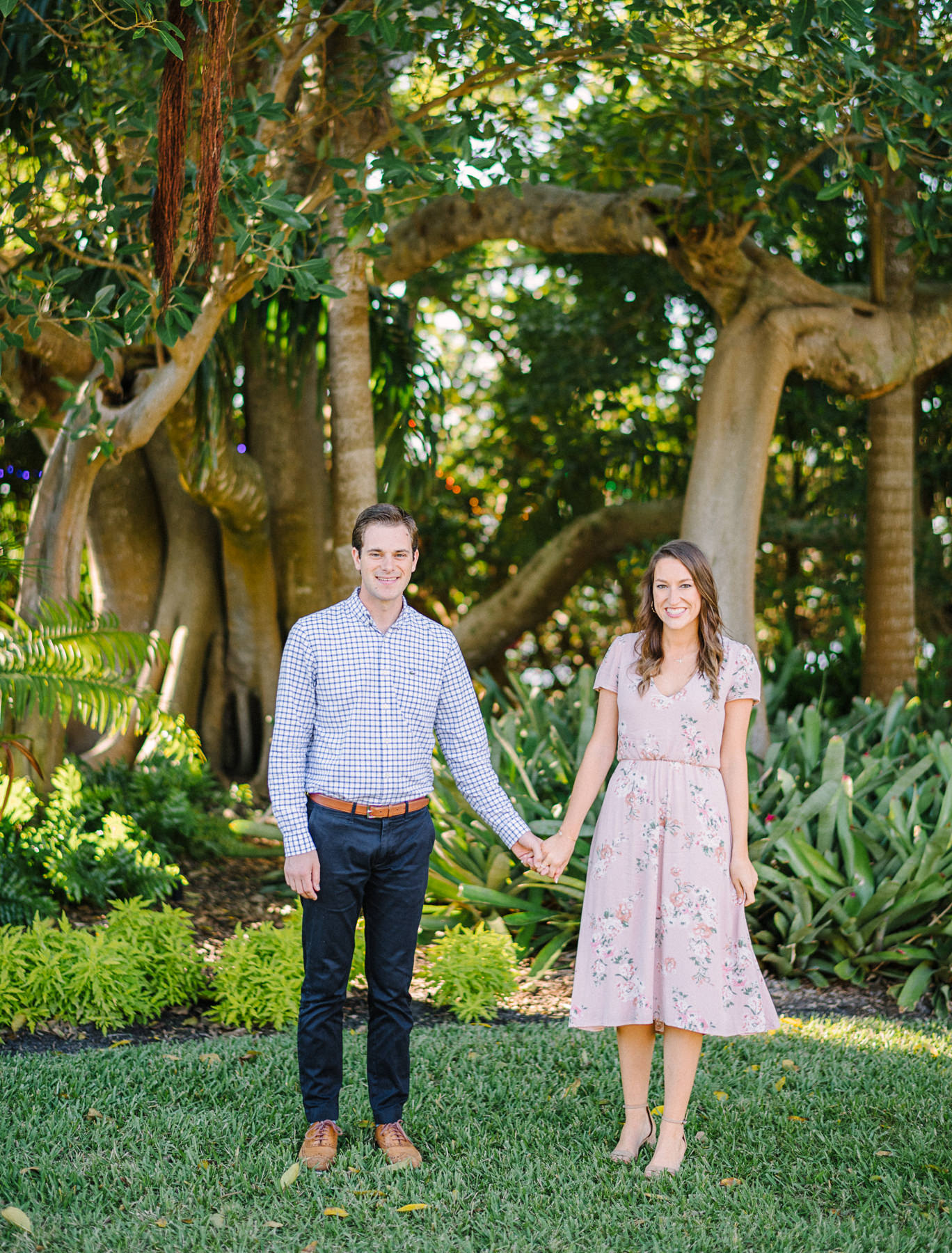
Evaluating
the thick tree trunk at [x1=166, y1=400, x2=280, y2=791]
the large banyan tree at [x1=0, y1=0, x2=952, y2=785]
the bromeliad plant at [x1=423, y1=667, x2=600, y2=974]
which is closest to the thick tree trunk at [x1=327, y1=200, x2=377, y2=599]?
the large banyan tree at [x1=0, y1=0, x2=952, y2=785]

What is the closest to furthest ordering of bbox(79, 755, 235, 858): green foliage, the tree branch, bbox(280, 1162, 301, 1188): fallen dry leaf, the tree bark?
bbox(280, 1162, 301, 1188): fallen dry leaf, bbox(79, 755, 235, 858): green foliage, the tree branch, the tree bark

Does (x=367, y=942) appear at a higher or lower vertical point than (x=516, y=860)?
higher

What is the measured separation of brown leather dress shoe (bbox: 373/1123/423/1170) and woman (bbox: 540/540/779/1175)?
1.91ft

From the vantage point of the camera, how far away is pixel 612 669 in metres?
3.43

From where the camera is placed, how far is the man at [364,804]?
10.3 feet

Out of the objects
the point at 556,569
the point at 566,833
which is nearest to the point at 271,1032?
the point at 566,833

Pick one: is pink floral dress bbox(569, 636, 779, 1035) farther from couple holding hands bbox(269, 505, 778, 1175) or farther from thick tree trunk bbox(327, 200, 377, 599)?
thick tree trunk bbox(327, 200, 377, 599)

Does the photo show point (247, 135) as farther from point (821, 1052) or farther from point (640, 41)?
point (821, 1052)

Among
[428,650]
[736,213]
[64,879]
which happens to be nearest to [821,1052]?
[428,650]

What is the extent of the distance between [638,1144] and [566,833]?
35.9 inches

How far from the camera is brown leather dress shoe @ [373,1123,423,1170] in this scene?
3219mm

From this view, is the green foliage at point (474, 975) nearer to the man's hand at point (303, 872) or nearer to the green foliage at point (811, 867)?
the green foliage at point (811, 867)

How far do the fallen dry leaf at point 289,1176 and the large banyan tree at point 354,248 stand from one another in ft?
9.61

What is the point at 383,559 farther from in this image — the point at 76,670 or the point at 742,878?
the point at 76,670
